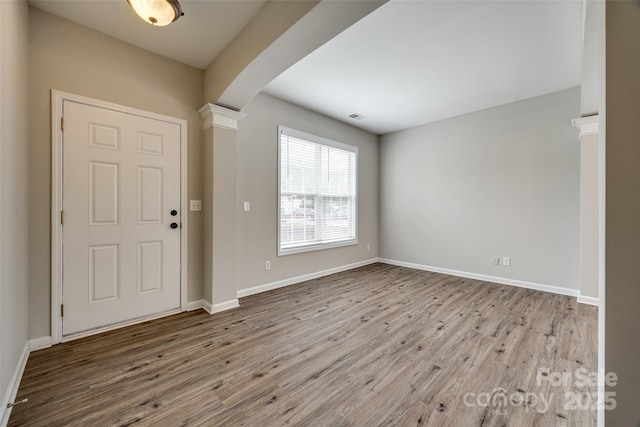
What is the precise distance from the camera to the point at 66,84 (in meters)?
2.23

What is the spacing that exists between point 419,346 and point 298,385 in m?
1.10

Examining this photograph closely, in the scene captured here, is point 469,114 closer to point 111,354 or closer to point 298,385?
point 298,385

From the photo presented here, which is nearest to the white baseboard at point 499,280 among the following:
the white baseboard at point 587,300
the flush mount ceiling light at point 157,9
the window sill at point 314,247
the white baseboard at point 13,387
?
the white baseboard at point 587,300

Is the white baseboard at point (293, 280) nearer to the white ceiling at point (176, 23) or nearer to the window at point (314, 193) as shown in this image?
the window at point (314, 193)

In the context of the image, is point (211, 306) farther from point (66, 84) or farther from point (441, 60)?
point (441, 60)

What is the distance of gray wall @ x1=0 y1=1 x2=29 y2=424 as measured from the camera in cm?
146

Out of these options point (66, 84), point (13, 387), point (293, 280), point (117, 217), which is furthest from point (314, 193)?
point (13, 387)

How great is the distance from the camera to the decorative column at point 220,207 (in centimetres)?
286

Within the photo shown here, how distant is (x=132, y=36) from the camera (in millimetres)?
2424

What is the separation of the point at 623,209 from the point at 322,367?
1842 mm

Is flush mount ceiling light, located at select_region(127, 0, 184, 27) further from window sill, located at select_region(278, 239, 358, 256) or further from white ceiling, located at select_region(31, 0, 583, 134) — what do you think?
window sill, located at select_region(278, 239, 358, 256)

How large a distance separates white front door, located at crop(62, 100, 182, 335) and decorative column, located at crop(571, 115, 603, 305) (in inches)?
188

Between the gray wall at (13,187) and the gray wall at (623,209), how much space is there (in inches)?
105

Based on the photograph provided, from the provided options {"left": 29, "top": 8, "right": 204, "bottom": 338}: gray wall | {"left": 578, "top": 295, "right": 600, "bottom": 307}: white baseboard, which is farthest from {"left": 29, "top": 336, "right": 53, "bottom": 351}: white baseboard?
{"left": 578, "top": 295, "right": 600, "bottom": 307}: white baseboard
